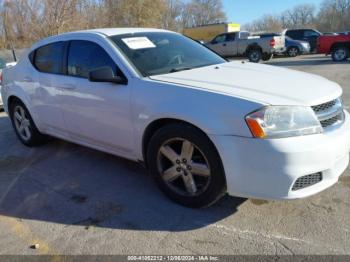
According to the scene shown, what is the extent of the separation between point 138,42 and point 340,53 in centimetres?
1474

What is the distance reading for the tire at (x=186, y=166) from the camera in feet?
9.71

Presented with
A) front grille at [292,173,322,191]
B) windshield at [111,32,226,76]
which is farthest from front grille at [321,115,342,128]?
windshield at [111,32,226,76]

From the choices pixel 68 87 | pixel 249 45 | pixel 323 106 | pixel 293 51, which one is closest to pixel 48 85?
pixel 68 87

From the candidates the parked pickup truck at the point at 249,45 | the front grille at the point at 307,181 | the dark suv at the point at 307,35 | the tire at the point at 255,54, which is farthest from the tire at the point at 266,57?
the front grille at the point at 307,181

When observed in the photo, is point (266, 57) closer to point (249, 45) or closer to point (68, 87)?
point (249, 45)

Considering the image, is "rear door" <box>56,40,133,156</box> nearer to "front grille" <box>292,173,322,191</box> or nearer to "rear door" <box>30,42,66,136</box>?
"rear door" <box>30,42,66,136</box>

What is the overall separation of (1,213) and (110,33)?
221cm

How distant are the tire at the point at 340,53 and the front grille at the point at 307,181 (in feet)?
49.6

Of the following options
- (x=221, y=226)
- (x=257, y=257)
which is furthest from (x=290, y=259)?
(x=221, y=226)

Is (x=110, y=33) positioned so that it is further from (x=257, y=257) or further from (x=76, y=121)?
(x=257, y=257)

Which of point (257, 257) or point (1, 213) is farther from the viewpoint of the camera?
point (1, 213)

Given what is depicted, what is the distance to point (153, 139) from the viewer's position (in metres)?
3.32

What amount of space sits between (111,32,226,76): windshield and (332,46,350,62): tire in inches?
542

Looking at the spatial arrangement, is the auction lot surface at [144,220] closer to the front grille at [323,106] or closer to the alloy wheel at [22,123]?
the front grille at [323,106]
